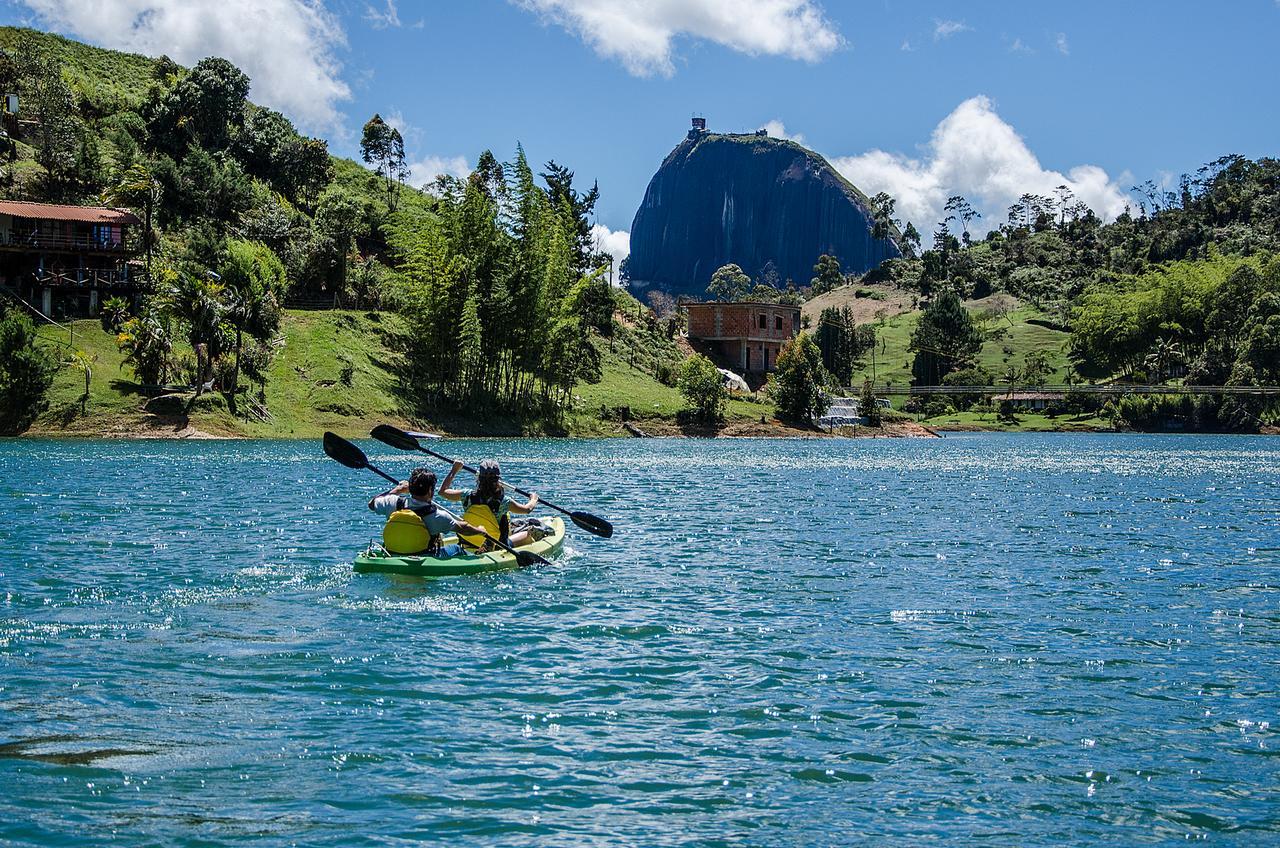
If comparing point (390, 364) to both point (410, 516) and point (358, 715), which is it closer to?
point (410, 516)

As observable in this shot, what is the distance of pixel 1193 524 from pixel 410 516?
27111mm

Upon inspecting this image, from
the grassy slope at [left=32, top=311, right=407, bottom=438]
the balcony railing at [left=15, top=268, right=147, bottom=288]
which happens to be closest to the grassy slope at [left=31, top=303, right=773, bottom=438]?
the grassy slope at [left=32, top=311, right=407, bottom=438]

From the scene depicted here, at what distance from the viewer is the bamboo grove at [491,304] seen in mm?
91250

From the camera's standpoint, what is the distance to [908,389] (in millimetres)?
156875

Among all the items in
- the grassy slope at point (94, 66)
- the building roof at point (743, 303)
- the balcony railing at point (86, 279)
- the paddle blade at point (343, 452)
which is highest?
the grassy slope at point (94, 66)

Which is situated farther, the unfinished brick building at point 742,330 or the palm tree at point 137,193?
the unfinished brick building at point 742,330

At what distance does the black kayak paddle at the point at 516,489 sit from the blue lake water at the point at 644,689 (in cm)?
77

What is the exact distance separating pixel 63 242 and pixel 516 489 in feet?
230

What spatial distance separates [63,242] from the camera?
84312 mm

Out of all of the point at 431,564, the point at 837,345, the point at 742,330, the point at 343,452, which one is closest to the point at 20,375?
the point at 343,452

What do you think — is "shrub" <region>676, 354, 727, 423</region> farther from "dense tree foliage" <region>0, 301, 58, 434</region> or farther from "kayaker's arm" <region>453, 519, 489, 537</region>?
"kayaker's arm" <region>453, 519, 489, 537</region>

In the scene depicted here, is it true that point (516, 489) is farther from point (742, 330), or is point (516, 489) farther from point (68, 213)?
point (742, 330)

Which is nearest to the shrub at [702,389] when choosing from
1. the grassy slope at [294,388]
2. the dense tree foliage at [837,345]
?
the grassy slope at [294,388]

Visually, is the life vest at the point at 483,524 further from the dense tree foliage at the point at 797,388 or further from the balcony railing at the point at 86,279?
the dense tree foliage at the point at 797,388
